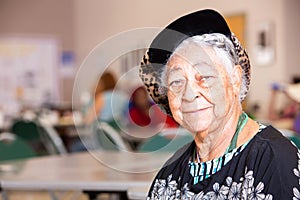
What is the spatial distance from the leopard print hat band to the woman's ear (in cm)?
2

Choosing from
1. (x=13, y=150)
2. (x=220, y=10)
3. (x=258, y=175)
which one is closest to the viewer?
(x=258, y=175)

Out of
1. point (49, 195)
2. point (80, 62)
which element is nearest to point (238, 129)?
point (49, 195)

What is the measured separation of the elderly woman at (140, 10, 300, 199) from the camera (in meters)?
1.12

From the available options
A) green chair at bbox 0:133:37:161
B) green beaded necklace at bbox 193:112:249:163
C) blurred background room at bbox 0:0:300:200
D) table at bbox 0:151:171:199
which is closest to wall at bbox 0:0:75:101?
blurred background room at bbox 0:0:300:200

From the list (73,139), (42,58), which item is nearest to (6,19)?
(42,58)

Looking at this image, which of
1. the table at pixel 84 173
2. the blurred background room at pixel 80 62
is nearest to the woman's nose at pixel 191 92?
the table at pixel 84 173

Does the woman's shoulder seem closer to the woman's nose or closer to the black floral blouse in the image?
the black floral blouse

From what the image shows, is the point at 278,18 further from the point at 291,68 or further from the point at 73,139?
the point at 73,139

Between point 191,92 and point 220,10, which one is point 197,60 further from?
point 220,10

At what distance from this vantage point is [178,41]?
1210 millimetres

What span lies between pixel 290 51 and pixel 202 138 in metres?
6.06

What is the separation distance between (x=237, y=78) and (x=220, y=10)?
6.75m

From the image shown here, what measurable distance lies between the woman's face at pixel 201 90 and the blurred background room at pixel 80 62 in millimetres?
1538

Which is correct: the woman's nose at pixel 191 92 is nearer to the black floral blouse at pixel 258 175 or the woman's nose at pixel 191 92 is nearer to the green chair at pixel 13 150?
the black floral blouse at pixel 258 175
